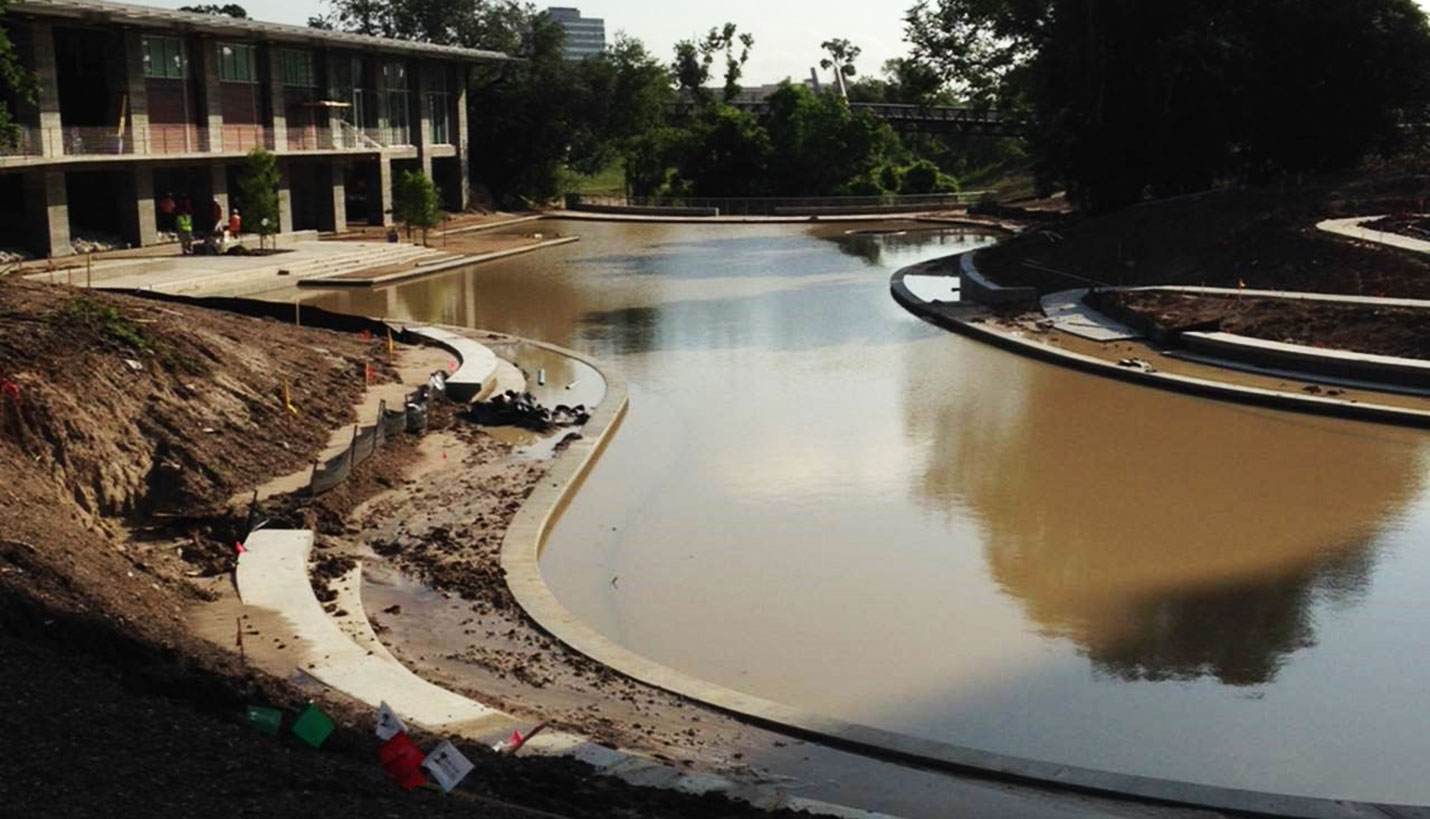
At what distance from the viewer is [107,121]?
45.6m

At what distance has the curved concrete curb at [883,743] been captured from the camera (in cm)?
962

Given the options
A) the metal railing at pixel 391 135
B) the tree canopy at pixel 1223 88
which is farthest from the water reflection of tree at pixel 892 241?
the metal railing at pixel 391 135

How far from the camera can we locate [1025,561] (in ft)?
51.6

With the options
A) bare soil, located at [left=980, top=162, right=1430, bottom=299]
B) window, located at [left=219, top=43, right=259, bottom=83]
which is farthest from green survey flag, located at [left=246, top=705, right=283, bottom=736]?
window, located at [left=219, top=43, right=259, bottom=83]

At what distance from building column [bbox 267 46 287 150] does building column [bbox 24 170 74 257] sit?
10.3 m

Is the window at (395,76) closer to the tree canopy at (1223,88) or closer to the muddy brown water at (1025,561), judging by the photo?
the tree canopy at (1223,88)

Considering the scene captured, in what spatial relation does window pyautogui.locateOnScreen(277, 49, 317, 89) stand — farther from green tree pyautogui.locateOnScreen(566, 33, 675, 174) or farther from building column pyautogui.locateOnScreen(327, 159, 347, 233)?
green tree pyautogui.locateOnScreen(566, 33, 675, 174)

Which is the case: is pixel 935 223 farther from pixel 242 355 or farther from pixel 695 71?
pixel 242 355

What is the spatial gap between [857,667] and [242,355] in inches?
424

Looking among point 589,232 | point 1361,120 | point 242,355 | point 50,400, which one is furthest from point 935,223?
point 50,400

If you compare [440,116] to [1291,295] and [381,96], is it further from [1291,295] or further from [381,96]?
[1291,295]

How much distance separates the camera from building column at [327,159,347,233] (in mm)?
56031

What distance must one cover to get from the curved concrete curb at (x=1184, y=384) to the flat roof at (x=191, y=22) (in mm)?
21484

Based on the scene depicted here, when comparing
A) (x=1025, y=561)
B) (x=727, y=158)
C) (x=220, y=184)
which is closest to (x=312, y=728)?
(x=1025, y=561)
